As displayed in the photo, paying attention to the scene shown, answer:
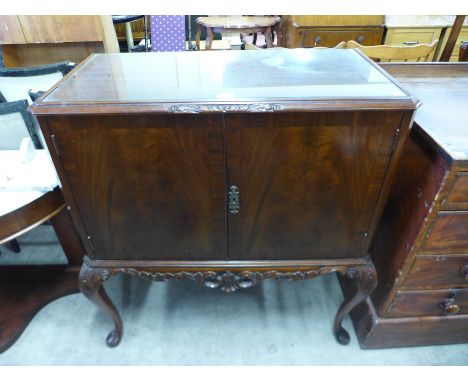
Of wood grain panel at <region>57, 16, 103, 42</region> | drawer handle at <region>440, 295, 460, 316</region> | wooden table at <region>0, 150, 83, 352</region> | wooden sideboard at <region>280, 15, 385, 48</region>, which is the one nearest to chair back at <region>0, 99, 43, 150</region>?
wooden table at <region>0, 150, 83, 352</region>

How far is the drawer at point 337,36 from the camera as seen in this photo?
6.88 feet

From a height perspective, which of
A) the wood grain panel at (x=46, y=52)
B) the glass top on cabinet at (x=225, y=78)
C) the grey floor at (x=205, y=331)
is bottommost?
the grey floor at (x=205, y=331)

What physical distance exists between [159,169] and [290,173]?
0.93 feet

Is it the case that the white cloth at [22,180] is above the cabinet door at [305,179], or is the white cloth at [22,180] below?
below

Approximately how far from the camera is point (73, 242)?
4.26ft

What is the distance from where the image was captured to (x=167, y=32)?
103 inches

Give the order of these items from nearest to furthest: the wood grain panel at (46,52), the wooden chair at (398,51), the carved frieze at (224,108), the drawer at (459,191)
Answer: the carved frieze at (224,108), the drawer at (459,191), the wooden chair at (398,51), the wood grain panel at (46,52)

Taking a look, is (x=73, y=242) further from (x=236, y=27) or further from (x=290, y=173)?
(x=236, y=27)

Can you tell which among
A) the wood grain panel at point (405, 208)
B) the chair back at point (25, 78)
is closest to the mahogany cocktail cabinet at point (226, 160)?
the wood grain panel at point (405, 208)

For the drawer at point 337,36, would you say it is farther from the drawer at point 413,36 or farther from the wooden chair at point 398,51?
the wooden chair at point 398,51

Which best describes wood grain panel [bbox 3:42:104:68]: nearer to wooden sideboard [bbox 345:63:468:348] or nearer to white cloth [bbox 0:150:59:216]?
white cloth [bbox 0:150:59:216]

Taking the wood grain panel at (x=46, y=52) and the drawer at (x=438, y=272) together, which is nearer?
the drawer at (x=438, y=272)

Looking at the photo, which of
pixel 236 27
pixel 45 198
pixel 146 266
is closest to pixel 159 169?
pixel 146 266

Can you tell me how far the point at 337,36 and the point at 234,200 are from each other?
181 cm
